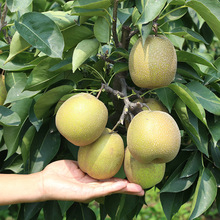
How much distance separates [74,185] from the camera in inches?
40.0

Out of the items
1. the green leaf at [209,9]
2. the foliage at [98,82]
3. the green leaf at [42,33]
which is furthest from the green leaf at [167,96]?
the green leaf at [42,33]

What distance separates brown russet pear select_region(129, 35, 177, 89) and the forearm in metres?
0.47

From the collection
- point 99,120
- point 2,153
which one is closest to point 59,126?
point 99,120

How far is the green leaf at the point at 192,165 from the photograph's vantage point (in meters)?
1.10

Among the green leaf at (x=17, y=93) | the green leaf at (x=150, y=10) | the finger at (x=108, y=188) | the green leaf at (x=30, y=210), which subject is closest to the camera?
the green leaf at (x=150, y=10)

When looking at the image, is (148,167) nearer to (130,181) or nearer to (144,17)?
(130,181)

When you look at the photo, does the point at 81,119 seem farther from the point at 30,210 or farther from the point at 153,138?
the point at 30,210

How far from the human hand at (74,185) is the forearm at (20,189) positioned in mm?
23

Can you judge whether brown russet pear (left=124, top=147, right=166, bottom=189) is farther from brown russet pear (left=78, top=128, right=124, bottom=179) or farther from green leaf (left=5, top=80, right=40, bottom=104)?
green leaf (left=5, top=80, right=40, bottom=104)

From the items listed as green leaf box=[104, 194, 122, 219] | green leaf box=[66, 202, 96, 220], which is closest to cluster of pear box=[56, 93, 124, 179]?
green leaf box=[104, 194, 122, 219]

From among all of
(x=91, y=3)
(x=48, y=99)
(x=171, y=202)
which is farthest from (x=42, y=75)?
(x=171, y=202)

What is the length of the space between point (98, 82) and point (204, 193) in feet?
1.75

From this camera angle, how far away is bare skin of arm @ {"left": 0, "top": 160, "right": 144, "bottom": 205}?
3.24ft

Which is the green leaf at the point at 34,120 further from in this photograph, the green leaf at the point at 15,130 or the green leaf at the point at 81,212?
the green leaf at the point at 81,212
